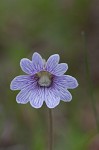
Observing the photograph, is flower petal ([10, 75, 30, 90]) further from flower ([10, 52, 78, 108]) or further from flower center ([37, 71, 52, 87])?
flower center ([37, 71, 52, 87])

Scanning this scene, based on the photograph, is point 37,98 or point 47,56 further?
point 47,56

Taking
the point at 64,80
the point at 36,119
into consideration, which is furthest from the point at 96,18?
the point at 64,80

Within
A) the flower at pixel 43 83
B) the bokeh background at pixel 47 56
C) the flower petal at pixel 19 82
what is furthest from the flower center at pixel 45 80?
the bokeh background at pixel 47 56

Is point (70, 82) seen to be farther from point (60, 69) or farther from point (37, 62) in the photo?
point (37, 62)

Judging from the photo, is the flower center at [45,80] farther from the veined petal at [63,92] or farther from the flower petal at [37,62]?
the flower petal at [37,62]

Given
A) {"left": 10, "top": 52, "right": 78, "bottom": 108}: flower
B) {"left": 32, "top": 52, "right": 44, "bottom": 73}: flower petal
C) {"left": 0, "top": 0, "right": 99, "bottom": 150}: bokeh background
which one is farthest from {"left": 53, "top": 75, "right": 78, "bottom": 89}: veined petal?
{"left": 0, "top": 0, "right": 99, "bottom": 150}: bokeh background

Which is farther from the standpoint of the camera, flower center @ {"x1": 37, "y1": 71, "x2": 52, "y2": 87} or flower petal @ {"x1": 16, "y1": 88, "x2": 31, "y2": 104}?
flower center @ {"x1": 37, "y1": 71, "x2": 52, "y2": 87}

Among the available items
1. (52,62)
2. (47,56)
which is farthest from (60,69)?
(47,56)
